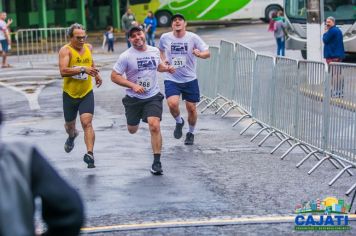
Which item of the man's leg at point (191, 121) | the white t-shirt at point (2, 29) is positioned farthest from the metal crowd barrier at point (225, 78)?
the white t-shirt at point (2, 29)

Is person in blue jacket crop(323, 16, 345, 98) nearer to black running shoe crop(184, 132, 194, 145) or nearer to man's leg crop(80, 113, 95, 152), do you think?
black running shoe crop(184, 132, 194, 145)

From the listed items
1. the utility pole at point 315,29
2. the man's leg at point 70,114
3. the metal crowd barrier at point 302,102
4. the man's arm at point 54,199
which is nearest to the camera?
the man's arm at point 54,199

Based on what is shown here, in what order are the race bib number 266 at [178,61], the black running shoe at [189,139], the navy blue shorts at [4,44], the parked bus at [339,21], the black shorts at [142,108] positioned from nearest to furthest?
→ 1. the black shorts at [142,108]
2. the race bib number 266 at [178,61]
3. the black running shoe at [189,139]
4. the parked bus at [339,21]
5. the navy blue shorts at [4,44]

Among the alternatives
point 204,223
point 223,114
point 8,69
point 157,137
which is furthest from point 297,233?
point 8,69

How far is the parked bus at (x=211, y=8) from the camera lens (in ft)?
155

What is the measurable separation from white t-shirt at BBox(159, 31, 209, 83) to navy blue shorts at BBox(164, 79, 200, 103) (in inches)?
2.2

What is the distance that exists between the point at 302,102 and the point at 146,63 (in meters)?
2.12

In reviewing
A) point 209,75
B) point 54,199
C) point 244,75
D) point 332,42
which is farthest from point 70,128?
point 332,42

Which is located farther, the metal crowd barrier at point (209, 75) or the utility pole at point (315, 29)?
the utility pole at point (315, 29)

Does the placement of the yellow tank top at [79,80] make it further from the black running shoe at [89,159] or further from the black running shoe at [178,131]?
the black running shoe at [178,131]

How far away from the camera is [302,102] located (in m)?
11.6

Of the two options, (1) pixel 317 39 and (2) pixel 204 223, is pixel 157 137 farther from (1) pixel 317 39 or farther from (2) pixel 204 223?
(1) pixel 317 39

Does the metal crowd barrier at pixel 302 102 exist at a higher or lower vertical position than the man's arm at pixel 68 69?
lower

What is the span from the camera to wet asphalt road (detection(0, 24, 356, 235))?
838cm
